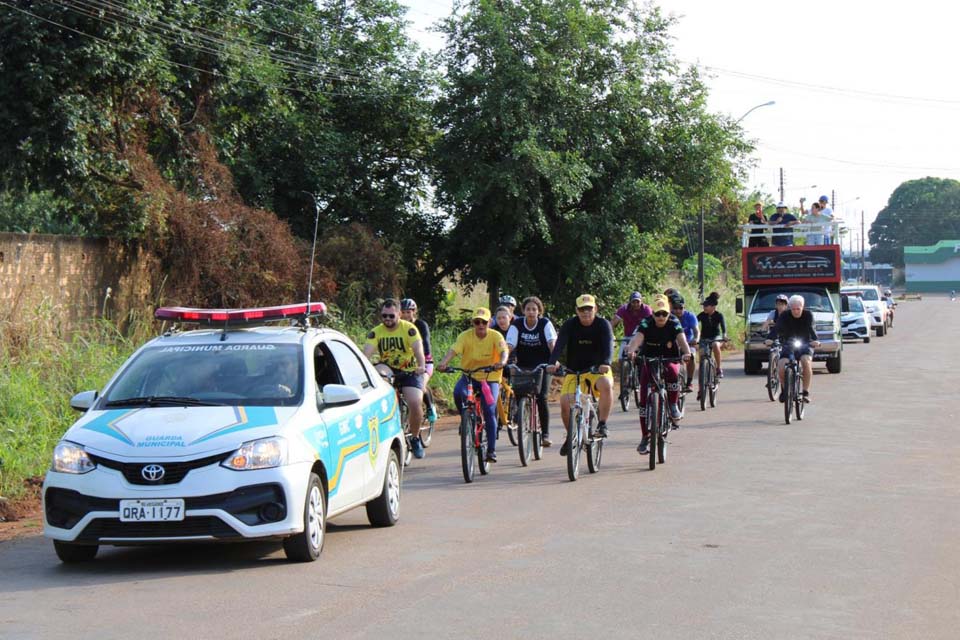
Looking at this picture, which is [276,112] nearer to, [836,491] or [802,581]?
[836,491]

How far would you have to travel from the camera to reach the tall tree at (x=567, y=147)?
27281 millimetres

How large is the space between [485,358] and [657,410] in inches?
76.8

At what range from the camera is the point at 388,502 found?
32.6ft

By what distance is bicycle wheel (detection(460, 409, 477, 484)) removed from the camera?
1250 centimetres

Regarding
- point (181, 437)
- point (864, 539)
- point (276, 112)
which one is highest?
point (276, 112)

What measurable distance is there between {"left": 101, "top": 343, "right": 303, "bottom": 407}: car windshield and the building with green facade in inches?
5471

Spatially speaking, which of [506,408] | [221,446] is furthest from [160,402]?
[506,408]

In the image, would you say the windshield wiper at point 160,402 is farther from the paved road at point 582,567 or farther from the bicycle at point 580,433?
the bicycle at point 580,433

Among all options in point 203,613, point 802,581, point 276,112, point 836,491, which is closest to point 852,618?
point 802,581

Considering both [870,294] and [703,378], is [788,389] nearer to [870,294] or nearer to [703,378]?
[703,378]

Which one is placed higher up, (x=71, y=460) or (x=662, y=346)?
(x=662, y=346)

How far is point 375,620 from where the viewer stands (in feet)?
22.3

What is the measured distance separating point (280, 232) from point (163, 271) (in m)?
2.28

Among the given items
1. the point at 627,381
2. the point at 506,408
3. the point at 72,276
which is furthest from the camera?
the point at 627,381
